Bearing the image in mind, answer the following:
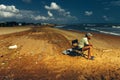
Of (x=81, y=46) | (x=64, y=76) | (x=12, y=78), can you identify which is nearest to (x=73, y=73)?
(x=64, y=76)

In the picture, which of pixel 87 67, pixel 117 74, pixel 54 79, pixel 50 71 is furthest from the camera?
pixel 87 67

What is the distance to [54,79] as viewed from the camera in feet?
34.2

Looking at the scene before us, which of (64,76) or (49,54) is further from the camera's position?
→ (49,54)

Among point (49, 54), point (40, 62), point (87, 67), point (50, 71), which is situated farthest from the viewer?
point (49, 54)

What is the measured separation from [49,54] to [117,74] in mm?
6356

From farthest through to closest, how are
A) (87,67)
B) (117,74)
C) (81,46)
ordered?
1. (81,46)
2. (87,67)
3. (117,74)

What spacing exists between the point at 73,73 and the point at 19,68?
2.95 metres

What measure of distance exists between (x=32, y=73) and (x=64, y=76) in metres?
1.61

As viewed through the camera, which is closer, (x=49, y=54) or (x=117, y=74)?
Result: (x=117, y=74)

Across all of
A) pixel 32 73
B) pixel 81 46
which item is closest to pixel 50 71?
pixel 32 73

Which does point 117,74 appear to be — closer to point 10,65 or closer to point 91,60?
point 91,60

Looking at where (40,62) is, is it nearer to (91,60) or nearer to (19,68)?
(19,68)

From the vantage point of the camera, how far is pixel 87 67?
12711mm

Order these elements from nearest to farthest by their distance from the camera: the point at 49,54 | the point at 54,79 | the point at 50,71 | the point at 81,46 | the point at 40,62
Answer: the point at 54,79
the point at 50,71
the point at 40,62
the point at 81,46
the point at 49,54
